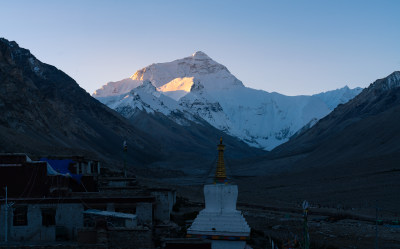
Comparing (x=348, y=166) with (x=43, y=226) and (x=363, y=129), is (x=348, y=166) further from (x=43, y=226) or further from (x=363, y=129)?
(x=43, y=226)

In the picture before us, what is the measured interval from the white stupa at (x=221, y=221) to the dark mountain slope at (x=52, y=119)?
47013 millimetres

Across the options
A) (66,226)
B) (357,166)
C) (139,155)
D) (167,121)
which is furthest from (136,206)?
(167,121)

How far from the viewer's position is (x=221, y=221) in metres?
16.5

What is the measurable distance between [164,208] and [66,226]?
6.79 metres

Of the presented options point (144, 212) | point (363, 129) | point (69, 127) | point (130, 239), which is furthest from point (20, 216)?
point (363, 129)

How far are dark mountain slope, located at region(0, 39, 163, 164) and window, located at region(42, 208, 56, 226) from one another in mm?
41405

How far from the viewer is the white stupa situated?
16469mm

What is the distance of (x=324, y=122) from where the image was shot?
153875mm

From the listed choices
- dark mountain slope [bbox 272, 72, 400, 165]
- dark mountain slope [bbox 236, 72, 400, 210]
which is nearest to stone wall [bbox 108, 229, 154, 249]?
dark mountain slope [bbox 236, 72, 400, 210]

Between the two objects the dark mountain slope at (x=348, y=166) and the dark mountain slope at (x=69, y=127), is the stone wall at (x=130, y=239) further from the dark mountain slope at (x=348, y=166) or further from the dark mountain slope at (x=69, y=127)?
the dark mountain slope at (x=69, y=127)

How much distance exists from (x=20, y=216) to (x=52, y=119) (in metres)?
77.0

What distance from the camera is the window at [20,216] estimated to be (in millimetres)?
20453

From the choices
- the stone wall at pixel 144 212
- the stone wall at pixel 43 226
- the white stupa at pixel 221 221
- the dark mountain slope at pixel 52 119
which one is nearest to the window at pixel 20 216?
the stone wall at pixel 43 226

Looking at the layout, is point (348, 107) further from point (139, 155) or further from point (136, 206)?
point (136, 206)
